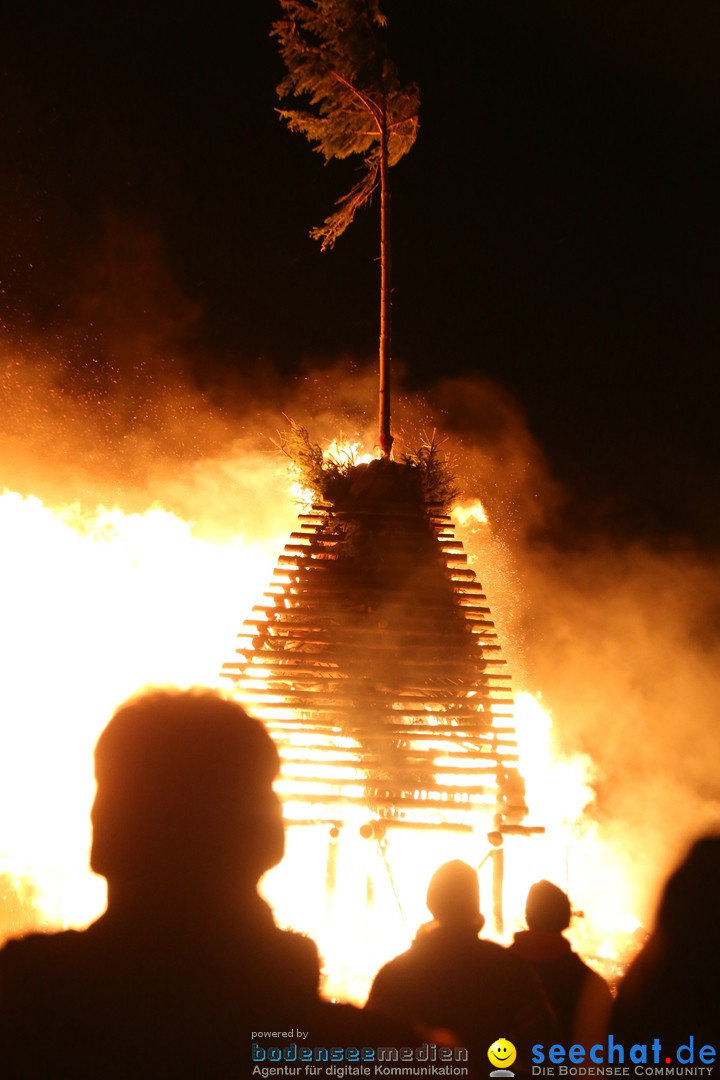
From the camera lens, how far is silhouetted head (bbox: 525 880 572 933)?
3062 millimetres

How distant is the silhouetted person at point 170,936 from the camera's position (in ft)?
5.36

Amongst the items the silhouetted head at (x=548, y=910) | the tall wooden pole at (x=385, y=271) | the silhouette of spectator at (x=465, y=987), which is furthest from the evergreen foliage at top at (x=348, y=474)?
the silhouette of spectator at (x=465, y=987)

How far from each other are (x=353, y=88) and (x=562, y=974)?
985cm

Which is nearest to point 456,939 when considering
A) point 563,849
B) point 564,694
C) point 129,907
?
point 129,907

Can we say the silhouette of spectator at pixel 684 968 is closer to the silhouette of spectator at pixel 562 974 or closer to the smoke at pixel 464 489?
the silhouette of spectator at pixel 562 974

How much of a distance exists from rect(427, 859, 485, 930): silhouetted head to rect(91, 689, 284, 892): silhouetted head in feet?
3.73

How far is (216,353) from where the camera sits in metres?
11.7

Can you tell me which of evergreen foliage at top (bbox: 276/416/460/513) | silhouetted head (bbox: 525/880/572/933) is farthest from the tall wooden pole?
silhouetted head (bbox: 525/880/572/933)

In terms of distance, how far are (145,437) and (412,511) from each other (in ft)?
19.0

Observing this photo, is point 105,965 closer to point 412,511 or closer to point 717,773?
point 412,511

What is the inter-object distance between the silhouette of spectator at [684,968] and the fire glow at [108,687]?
4095 millimetres

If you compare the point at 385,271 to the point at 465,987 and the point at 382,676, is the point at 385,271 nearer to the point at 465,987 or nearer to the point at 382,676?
the point at 382,676

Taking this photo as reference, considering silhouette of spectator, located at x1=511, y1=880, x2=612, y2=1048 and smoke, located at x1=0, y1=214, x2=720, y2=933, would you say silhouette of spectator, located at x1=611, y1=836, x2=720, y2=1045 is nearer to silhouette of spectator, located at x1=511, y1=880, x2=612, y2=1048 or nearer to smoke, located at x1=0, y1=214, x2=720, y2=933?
silhouette of spectator, located at x1=511, y1=880, x2=612, y2=1048

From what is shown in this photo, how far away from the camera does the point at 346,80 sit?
838 cm
